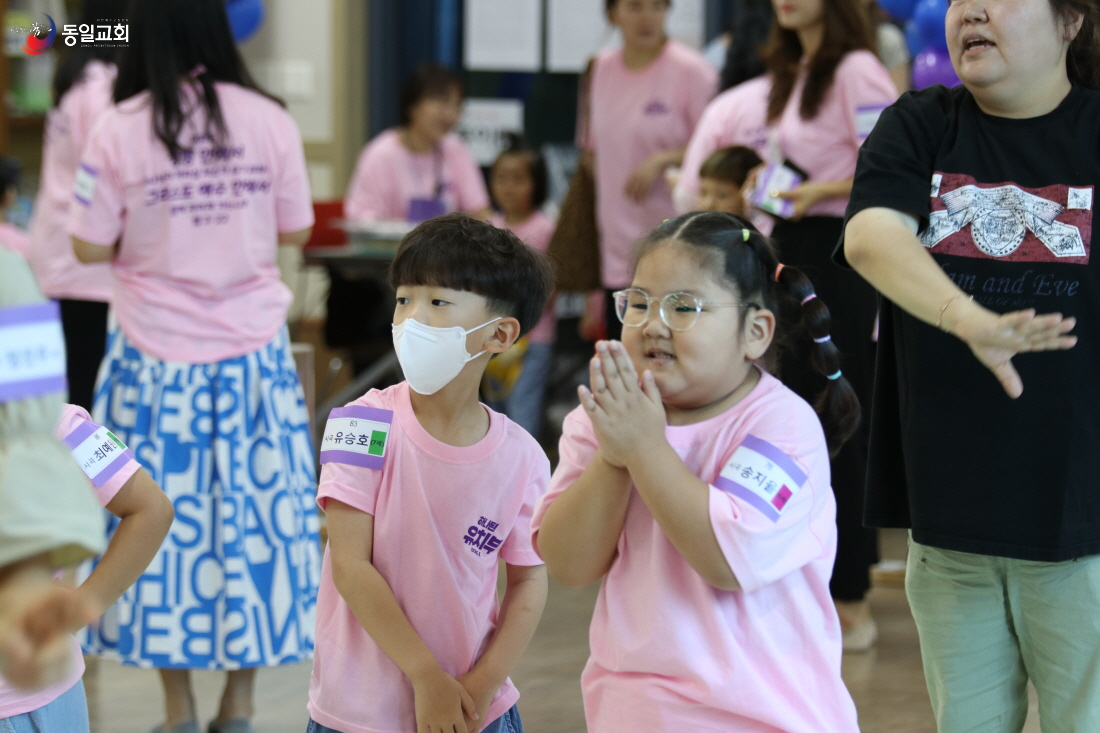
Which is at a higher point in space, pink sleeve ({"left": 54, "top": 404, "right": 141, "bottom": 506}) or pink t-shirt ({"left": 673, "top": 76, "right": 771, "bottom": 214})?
pink t-shirt ({"left": 673, "top": 76, "right": 771, "bottom": 214})

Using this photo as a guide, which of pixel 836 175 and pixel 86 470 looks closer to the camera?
pixel 86 470

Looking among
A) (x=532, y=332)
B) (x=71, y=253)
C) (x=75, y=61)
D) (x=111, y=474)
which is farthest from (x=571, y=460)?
(x=532, y=332)

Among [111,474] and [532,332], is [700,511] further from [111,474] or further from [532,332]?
[532,332]

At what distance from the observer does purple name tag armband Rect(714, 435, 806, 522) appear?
1.32 m

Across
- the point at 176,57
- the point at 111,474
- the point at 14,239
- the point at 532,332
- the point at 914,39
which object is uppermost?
the point at 914,39

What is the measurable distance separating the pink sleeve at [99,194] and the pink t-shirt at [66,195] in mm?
759

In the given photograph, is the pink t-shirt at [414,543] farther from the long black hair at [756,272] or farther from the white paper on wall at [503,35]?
the white paper on wall at [503,35]

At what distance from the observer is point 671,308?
1406 millimetres

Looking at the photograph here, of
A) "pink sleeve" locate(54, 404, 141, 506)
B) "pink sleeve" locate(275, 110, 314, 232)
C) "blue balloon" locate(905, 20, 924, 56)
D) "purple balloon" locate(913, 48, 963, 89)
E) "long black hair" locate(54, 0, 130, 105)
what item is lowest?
"pink sleeve" locate(54, 404, 141, 506)

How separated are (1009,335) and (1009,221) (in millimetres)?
312

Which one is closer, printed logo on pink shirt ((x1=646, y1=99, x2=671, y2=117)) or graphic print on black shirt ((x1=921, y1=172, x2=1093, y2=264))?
graphic print on black shirt ((x1=921, y1=172, x2=1093, y2=264))

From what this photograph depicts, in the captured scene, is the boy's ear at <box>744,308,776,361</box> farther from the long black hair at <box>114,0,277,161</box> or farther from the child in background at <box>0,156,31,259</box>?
the child in background at <box>0,156,31,259</box>

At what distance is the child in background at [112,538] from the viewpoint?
142 centimetres

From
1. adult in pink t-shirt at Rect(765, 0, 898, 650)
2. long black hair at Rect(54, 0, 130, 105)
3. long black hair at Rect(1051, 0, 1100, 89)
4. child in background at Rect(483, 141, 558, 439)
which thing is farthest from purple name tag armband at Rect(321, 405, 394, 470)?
child in background at Rect(483, 141, 558, 439)
